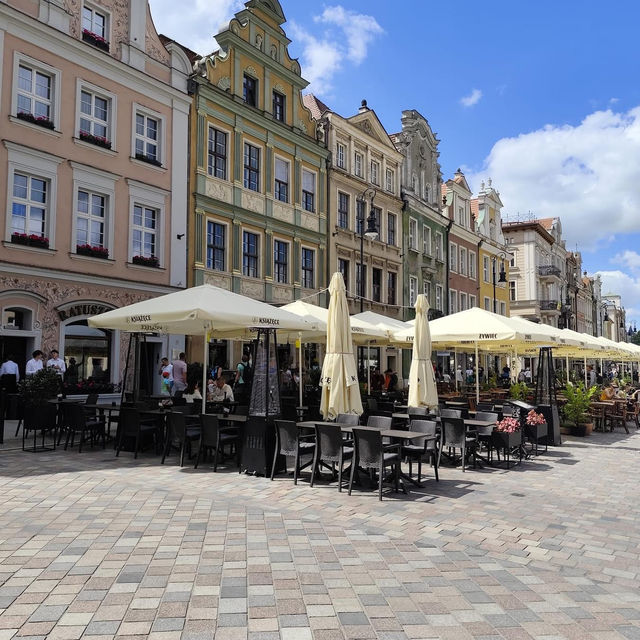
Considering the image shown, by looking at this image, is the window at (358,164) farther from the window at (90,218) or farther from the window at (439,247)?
the window at (90,218)

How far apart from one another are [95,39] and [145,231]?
19.3 ft

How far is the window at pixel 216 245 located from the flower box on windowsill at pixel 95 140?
4.48 m

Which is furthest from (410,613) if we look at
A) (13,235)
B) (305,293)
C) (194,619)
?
(305,293)

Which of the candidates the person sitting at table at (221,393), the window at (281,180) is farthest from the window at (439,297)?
the person sitting at table at (221,393)

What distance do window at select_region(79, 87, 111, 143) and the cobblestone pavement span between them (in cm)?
1228

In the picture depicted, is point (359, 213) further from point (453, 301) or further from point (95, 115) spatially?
point (95, 115)

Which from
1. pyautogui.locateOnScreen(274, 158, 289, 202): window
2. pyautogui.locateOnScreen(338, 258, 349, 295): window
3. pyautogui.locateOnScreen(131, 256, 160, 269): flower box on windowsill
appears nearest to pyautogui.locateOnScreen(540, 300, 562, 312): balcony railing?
pyautogui.locateOnScreen(338, 258, 349, 295): window

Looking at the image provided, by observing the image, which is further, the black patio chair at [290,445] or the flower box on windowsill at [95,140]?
the flower box on windowsill at [95,140]

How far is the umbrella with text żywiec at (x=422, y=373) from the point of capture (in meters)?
12.0

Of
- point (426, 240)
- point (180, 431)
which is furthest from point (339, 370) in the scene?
point (426, 240)

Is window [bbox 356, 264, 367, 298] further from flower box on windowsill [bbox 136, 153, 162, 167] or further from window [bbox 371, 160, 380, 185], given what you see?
flower box on windowsill [bbox 136, 153, 162, 167]

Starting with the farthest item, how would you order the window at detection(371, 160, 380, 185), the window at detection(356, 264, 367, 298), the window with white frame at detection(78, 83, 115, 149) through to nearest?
the window at detection(371, 160, 380, 185) < the window at detection(356, 264, 367, 298) < the window with white frame at detection(78, 83, 115, 149)

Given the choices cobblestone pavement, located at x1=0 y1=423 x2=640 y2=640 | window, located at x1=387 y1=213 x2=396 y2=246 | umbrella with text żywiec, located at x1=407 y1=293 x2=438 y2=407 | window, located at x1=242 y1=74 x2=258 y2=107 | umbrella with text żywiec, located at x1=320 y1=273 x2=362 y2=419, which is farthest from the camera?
window, located at x1=387 y1=213 x2=396 y2=246

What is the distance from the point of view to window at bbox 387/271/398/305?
31812 mm
